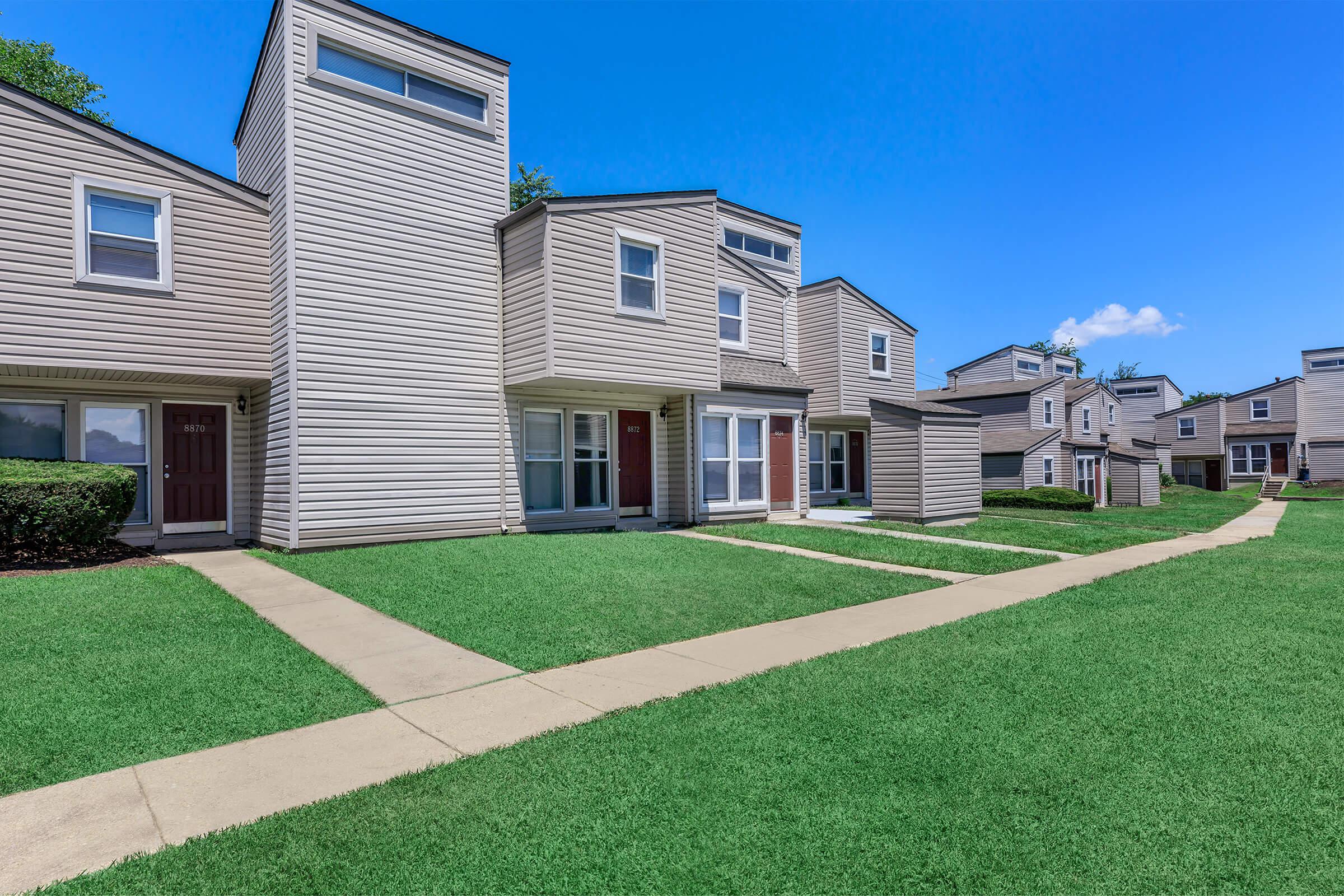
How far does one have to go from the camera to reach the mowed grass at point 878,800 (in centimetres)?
281

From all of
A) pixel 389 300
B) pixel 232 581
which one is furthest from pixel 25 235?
pixel 232 581

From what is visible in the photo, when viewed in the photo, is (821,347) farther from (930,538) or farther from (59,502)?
(59,502)

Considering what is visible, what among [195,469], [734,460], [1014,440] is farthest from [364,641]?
[1014,440]

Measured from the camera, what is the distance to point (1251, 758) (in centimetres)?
380

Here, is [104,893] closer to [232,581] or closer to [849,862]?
[849,862]

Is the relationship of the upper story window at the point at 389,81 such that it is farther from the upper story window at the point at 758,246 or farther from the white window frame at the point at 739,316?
the upper story window at the point at 758,246

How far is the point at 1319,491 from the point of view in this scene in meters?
35.8

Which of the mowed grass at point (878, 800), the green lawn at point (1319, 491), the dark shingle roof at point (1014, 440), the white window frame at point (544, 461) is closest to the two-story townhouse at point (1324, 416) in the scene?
the green lawn at point (1319, 491)

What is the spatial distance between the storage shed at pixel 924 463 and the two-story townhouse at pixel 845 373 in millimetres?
3146

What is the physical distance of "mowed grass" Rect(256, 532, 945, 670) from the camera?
657cm

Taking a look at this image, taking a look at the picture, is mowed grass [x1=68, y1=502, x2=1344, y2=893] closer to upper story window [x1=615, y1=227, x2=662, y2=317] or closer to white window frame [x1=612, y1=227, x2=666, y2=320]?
white window frame [x1=612, y1=227, x2=666, y2=320]

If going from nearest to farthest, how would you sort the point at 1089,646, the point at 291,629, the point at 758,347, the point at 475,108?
1. the point at 1089,646
2. the point at 291,629
3. the point at 475,108
4. the point at 758,347

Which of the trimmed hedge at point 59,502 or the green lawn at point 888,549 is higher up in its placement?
the trimmed hedge at point 59,502

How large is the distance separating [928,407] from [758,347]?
4573mm
